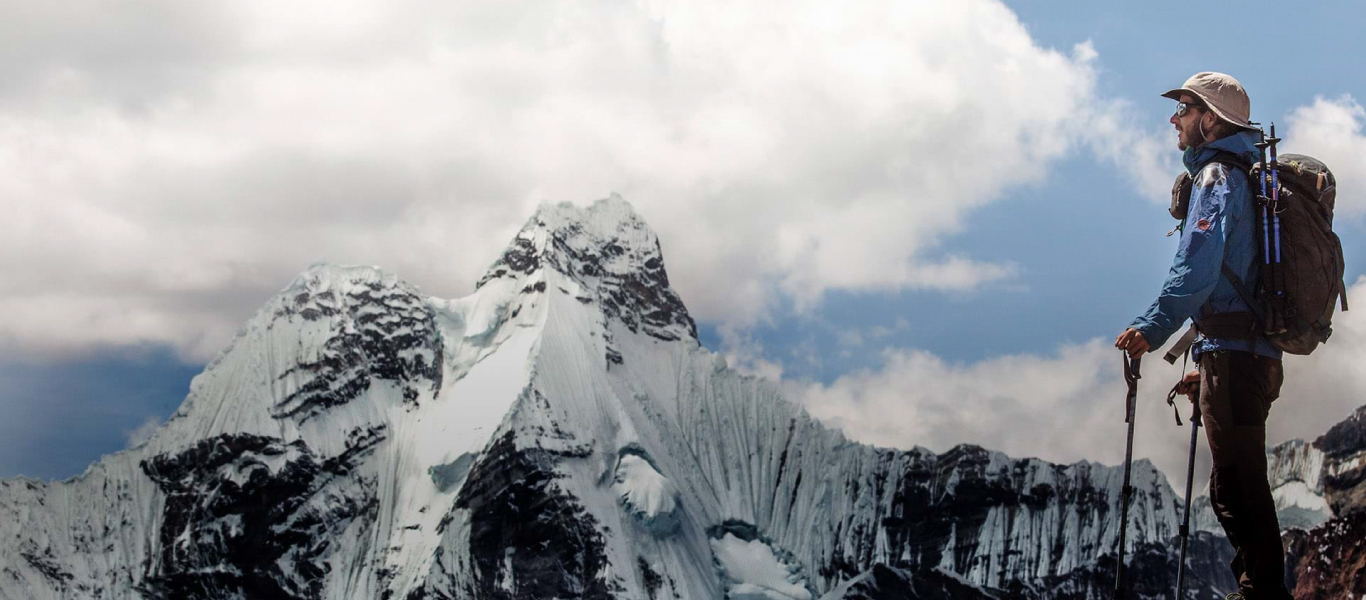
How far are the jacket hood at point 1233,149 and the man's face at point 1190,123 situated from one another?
0.24 m

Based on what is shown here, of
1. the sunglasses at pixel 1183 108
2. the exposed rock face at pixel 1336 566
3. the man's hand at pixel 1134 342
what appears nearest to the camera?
the man's hand at pixel 1134 342

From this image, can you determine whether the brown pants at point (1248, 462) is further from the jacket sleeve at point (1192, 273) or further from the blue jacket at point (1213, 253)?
the jacket sleeve at point (1192, 273)

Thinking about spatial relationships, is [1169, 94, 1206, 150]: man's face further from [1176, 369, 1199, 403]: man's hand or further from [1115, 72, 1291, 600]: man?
[1176, 369, 1199, 403]: man's hand

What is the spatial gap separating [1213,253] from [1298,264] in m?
1.07

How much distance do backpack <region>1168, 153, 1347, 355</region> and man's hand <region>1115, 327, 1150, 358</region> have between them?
4.71 ft

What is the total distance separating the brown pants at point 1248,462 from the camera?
18.5 metres

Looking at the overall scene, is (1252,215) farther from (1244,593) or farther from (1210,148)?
(1244,593)

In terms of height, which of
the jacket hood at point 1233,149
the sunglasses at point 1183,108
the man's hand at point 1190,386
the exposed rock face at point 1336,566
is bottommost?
the man's hand at point 1190,386

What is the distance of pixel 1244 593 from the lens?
61.0 feet

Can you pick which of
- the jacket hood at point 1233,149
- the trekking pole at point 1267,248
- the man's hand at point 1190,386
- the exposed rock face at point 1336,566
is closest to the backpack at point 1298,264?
Result: the trekking pole at point 1267,248

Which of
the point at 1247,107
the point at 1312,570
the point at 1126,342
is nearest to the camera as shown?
the point at 1126,342

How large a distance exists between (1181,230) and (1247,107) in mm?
1908

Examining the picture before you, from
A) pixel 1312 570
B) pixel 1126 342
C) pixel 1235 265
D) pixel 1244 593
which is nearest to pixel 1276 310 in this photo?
pixel 1235 265

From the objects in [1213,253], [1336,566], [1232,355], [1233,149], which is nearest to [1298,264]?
[1213,253]
